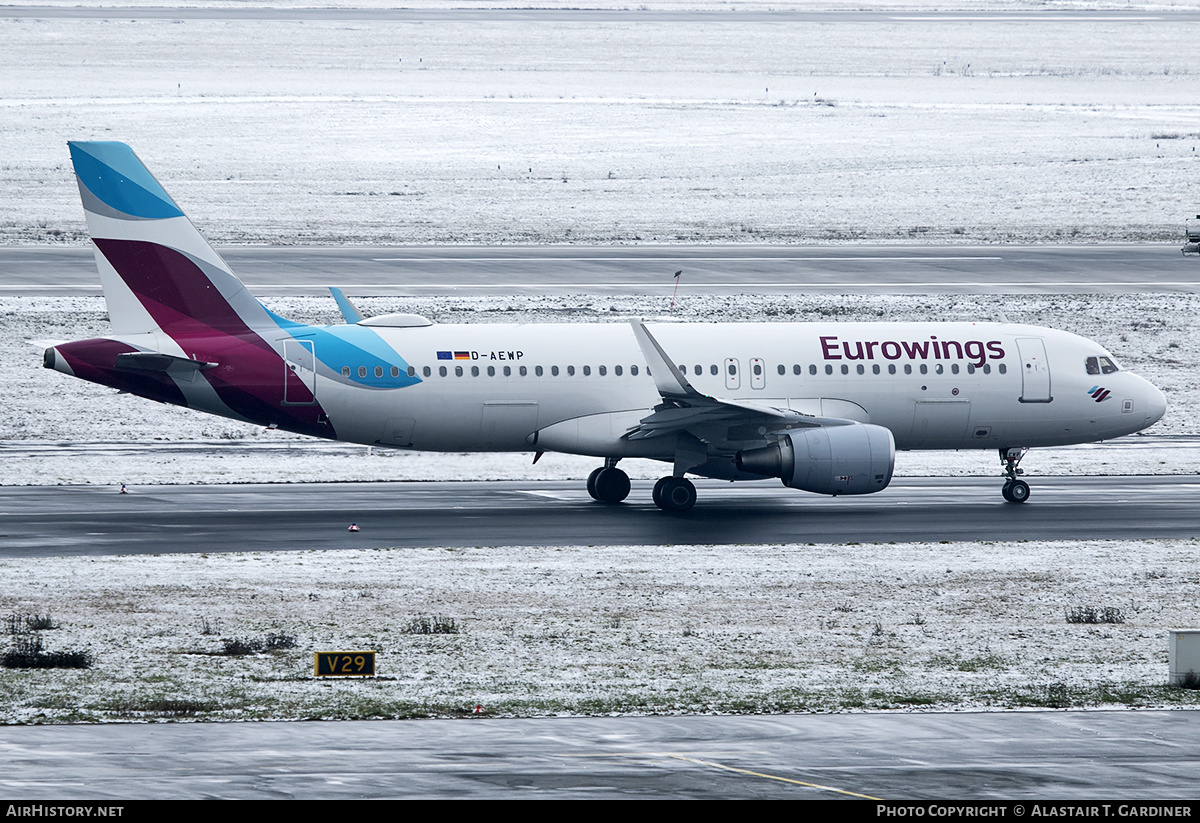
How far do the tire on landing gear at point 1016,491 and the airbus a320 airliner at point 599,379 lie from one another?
0.14 ft

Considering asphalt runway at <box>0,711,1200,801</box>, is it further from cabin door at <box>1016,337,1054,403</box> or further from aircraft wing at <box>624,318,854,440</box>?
cabin door at <box>1016,337,1054,403</box>

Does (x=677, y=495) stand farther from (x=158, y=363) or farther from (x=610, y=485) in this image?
(x=158, y=363)

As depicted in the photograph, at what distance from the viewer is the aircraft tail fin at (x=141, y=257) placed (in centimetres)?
3647

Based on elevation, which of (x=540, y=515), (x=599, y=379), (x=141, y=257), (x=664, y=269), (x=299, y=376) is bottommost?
(x=540, y=515)

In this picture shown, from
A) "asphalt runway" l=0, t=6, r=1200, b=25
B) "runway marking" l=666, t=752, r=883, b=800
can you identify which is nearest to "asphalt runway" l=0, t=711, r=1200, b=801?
"runway marking" l=666, t=752, r=883, b=800

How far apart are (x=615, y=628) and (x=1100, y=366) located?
773 inches

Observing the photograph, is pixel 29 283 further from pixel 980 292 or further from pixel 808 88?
pixel 808 88

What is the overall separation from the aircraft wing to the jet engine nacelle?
897 millimetres

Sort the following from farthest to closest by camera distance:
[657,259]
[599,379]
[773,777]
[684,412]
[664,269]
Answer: [657,259] < [664,269] < [599,379] < [684,412] < [773,777]

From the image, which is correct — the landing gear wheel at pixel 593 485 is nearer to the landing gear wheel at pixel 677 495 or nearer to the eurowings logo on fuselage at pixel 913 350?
the landing gear wheel at pixel 677 495

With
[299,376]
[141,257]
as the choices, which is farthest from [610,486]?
[141,257]

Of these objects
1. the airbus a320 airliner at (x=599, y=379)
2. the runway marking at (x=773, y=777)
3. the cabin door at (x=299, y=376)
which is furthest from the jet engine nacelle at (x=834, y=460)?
the runway marking at (x=773, y=777)

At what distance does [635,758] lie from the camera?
1777 cm

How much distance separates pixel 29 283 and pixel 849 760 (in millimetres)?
51806
